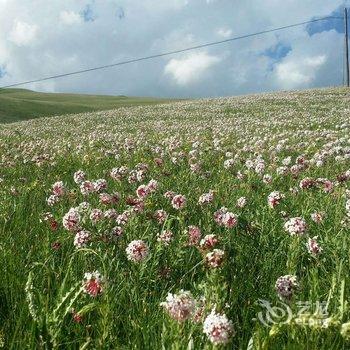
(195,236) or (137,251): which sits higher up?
(195,236)

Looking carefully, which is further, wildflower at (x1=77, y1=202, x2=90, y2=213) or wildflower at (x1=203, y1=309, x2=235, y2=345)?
wildflower at (x1=77, y1=202, x2=90, y2=213)

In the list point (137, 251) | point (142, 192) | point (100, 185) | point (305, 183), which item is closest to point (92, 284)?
point (137, 251)

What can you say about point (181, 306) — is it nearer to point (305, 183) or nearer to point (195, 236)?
point (195, 236)

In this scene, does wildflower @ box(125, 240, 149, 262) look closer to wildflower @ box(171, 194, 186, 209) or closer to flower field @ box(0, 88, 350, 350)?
flower field @ box(0, 88, 350, 350)

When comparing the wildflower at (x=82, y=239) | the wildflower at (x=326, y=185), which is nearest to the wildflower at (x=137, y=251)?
the wildflower at (x=82, y=239)

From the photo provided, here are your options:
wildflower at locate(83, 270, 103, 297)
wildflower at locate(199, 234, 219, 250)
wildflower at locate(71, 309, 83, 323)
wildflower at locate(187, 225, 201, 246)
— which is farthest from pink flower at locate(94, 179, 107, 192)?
wildflower at locate(83, 270, 103, 297)

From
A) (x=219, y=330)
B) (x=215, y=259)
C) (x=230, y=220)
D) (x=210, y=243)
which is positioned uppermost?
(x=230, y=220)

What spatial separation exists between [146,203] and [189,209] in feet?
2.57

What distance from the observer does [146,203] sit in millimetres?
5832

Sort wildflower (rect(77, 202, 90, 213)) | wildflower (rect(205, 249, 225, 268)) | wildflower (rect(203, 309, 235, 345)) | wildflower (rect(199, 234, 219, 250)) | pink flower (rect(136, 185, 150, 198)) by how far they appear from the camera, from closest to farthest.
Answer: wildflower (rect(203, 309, 235, 345)) → wildflower (rect(205, 249, 225, 268)) → wildflower (rect(199, 234, 219, 250)) → wildflower (rect(77, 202, 90, 213)) → pink flower (rect(136, 185, 150, 198))

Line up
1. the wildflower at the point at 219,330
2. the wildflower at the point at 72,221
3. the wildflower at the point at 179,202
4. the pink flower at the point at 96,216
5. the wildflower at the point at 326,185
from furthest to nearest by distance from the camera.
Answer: the wildflower at the point at 326,185, the wildflower at the point at 179,202, the pink flower at the point at 96,216, the wildflower at the point at 72,221, the wildflower at the point at 219,330

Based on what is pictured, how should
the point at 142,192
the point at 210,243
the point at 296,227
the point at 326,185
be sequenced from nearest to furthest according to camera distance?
the point at 210,243
the point at 296,227
the point at 142,192
the point at 326,185

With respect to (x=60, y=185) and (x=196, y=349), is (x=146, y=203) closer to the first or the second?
(x=60, y=185)

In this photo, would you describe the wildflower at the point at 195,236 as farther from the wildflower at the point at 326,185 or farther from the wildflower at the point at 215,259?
the wildflower at the point at 326,185
